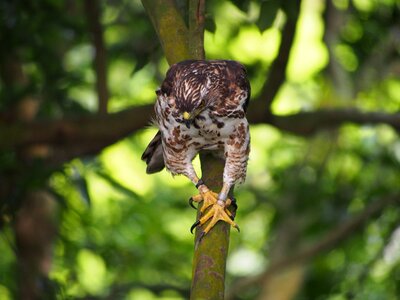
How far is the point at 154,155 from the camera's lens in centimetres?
460

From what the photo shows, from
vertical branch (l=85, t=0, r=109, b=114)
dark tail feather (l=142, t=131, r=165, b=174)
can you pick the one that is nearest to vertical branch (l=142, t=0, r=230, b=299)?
dark tail feather (l=142, t=131, r=165, b=174)

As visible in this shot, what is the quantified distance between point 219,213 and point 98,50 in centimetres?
257

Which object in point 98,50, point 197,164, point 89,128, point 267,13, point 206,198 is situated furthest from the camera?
point 98,50

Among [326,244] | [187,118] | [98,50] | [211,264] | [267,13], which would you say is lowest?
[211,264]

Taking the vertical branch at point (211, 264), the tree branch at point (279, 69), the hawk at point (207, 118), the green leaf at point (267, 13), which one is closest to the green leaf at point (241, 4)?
the green leaf at point (267, 13)

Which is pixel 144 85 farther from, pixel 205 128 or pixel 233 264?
pixel 205 128

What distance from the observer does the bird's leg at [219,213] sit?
3.60 metres

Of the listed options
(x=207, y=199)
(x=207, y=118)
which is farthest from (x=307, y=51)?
(x=207, y=199)

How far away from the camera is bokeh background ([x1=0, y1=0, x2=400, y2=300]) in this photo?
596 cm

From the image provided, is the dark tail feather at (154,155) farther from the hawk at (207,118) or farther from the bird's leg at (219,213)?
the bird's leg at (219,213)

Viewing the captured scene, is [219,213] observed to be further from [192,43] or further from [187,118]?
[192,43]

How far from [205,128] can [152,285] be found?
3.09 m

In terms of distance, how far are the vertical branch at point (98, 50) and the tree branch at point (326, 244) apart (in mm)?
1951

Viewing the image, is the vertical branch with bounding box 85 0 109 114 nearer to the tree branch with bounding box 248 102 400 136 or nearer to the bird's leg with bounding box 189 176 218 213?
the tree branch with bounding box 248 102 400 136
